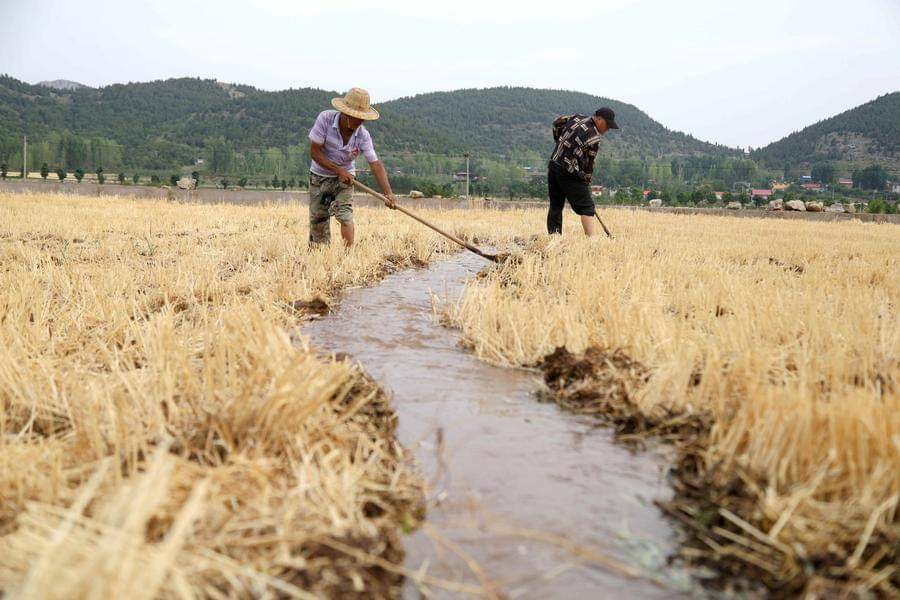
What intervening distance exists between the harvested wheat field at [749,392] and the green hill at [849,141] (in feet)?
311

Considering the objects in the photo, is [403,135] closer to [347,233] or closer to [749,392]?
[347,233]

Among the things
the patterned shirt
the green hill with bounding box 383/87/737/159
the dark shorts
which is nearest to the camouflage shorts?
the dark shorts

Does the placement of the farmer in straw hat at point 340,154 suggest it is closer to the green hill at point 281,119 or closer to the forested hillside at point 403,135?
the forested hillside at point 403,135

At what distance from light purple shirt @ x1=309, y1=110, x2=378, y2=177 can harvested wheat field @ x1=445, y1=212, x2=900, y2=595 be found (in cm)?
232

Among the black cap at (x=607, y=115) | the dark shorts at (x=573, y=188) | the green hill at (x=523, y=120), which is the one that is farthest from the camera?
the green hill at (x=523, y=120)

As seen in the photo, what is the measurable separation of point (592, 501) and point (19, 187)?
22.4 meters

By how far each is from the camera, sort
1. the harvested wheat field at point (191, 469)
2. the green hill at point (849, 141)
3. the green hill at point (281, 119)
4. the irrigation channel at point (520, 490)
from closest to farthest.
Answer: the harvested wheat field at point (191, 469)
the irrigation channel at point (520, 490)
the green hill at point (849, 141)
the green hill at point (281, 119)

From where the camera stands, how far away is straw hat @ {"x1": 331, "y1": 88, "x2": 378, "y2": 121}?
6.99 meters

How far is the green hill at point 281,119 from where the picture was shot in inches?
3681

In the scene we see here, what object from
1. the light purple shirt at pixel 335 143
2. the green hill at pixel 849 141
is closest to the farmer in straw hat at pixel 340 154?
the light purple shirt at pixel 335 143

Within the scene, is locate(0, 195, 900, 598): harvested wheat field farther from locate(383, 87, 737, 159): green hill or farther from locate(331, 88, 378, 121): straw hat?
locate(383, 87, 737, 159): green hill

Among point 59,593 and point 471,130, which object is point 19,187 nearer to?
point 59,593

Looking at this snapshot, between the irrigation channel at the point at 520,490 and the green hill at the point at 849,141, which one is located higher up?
the green hill at the point at 849,141

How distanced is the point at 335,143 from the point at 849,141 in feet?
353
